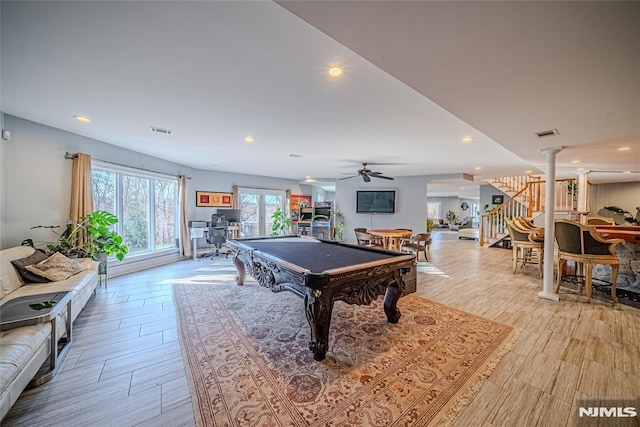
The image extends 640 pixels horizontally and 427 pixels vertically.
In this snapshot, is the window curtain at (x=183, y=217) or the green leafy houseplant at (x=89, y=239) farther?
the window curtain at (x=183, y=217)

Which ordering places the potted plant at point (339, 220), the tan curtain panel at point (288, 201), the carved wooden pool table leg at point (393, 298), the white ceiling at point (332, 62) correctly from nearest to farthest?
the white ceiling at point (332, 62) → the carved wooden pool table leg at point (393, 298) → the potted plant at point (339, 220) → the tan curtain panel at point (288, 201)

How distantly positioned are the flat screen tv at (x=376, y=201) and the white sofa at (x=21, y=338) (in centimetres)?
718

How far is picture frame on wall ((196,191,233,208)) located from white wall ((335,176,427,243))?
12.6 ft

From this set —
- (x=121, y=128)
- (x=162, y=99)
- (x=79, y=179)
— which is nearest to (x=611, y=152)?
(x=162, y=99)

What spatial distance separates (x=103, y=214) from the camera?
398 centimetres

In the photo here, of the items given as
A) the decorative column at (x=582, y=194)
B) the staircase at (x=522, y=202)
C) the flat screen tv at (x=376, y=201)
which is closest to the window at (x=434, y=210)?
A: the staircase at (x=522, y=202)

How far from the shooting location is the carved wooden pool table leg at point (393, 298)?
2.78m

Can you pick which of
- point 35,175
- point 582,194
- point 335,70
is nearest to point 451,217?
point 582,194

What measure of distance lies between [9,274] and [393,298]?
4304 mm

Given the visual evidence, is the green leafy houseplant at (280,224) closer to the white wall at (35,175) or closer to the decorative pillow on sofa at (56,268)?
the white wall at (35,175)

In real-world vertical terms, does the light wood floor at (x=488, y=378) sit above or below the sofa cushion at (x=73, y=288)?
below

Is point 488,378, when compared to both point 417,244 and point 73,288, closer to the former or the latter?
point 73,288

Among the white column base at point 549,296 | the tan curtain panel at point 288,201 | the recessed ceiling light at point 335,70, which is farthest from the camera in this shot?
the tan curtain panel at point 288,201

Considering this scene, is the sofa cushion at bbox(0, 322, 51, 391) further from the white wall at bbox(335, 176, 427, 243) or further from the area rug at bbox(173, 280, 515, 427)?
the white wall at bbox(335, 176, 427, 243)
